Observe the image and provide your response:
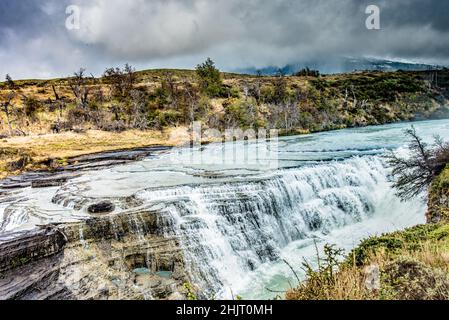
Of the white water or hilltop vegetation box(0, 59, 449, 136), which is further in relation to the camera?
hilltop vegetation box(0, 59, 449, 136)

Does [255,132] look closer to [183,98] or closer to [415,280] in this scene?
[183,98]

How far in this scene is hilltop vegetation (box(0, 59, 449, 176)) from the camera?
44938 mm

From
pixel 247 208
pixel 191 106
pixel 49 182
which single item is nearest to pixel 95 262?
pixel 247 208

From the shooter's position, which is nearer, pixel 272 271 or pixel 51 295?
pixel 51 295

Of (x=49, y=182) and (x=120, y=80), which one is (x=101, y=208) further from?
(x=120, y=80)

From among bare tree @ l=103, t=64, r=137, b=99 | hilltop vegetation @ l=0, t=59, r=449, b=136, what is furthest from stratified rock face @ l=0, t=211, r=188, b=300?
bare tree @ l=103, t=64, r=137, b=99

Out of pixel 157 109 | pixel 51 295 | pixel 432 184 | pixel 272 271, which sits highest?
pixel 157 109

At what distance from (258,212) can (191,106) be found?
4407 cm

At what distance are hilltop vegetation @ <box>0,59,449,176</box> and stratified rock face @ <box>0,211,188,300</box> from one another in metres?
19.0

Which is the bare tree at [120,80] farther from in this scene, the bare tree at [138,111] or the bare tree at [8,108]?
the bare tree at [8,108]

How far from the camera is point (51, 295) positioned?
9.62 meters

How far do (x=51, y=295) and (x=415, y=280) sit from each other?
9043 mm

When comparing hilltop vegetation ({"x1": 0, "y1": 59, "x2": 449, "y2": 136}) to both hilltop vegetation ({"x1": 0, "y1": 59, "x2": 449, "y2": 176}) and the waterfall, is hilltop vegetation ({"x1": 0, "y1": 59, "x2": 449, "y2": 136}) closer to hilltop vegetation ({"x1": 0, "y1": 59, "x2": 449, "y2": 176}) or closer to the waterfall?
hilltop vegetation ({"x1": 0, "y1": 59, "x2": 449, "y2": 176})
